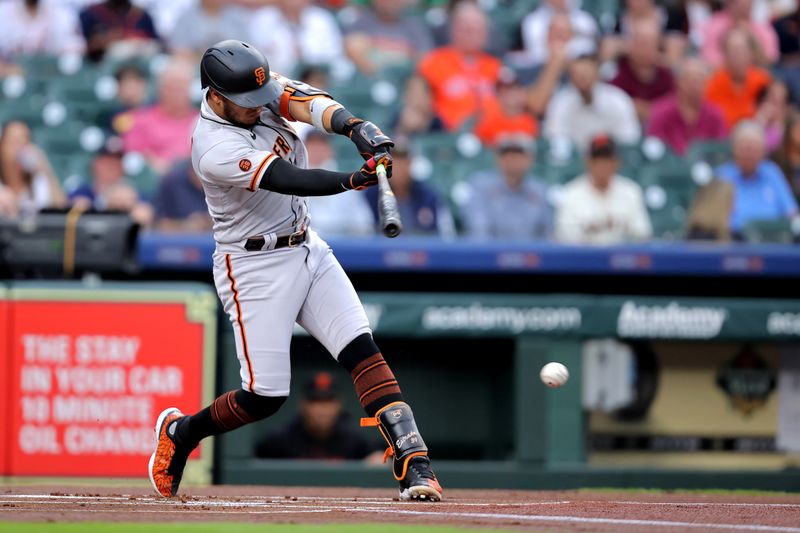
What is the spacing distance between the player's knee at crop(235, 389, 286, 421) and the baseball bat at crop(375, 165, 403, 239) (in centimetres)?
97

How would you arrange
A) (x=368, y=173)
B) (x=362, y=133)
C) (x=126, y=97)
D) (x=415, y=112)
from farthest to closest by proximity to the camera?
(x=415, y=112), (x=126, y=97), (x=362, y=133), (x=368, y=173)

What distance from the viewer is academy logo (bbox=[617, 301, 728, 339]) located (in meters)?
7.85

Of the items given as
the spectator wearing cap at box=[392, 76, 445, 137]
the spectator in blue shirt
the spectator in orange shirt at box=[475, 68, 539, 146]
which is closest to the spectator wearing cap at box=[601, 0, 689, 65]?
the spectator in orange shirt at box=[475, 68, 539, 146]

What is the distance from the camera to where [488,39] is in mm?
10711

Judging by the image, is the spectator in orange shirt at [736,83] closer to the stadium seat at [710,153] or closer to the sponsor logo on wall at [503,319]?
the stadium seat at [710,153]

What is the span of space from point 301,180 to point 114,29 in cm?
616

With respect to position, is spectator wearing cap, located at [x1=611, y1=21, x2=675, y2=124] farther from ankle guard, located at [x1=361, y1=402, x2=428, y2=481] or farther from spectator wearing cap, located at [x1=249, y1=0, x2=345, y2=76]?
ankle guard, located at [x1=361, y1=402, x2=428, y2=481]

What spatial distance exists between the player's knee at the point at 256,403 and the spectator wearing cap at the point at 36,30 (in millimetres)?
5944

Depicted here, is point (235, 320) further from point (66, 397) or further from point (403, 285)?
point (403, 285)

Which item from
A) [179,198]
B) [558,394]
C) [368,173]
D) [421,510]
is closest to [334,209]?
[179,198]

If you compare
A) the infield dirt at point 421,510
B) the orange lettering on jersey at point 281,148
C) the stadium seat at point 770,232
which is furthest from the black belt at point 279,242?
the stadium seat at point 770,232

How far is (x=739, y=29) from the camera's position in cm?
1095

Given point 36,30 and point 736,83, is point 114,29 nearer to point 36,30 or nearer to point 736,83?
point 36,30

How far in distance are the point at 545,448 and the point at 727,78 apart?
4.40m
